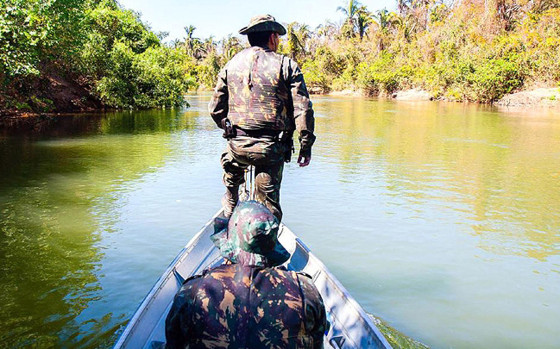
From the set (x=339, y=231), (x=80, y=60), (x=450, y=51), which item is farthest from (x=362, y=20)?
(x=339, y=231)

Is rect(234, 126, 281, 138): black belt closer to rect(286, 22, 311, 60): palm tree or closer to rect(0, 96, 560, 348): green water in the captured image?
rect(0, 96, 560, 348): green water

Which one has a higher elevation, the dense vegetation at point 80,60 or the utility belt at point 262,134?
the dense vegetation at point 80,60

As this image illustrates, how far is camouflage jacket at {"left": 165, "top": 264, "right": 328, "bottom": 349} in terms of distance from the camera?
1.87 m

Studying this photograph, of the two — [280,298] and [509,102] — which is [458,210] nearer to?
[280,298]

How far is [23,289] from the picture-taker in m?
4.37

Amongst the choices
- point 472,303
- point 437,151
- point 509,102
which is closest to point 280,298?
point 472,303

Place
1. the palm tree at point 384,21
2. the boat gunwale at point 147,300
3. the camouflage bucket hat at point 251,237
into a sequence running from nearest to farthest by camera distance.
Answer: the camouflage bucket hat at point 251,237
the boat gunwale at point 147,300
the palm tree at point 384,21

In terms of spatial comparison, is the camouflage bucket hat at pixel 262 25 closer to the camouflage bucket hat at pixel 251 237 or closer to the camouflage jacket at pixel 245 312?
the camouflage bucket hat at pixel 251 237

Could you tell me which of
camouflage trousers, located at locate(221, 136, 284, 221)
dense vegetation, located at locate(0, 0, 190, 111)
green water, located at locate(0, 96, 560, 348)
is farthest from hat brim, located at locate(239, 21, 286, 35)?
dense vegetation, located at locate(0, 0, 190, 111)

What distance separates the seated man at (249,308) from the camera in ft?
6.15

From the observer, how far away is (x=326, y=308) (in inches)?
121

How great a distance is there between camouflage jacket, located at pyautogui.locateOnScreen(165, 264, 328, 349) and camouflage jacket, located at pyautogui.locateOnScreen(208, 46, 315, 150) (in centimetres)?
204

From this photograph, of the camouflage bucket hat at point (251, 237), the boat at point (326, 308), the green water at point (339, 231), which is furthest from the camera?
the green water at point (339, 231)

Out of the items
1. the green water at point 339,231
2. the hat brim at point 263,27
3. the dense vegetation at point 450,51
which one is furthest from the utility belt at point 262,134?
the dense vegetation at point 450,51
